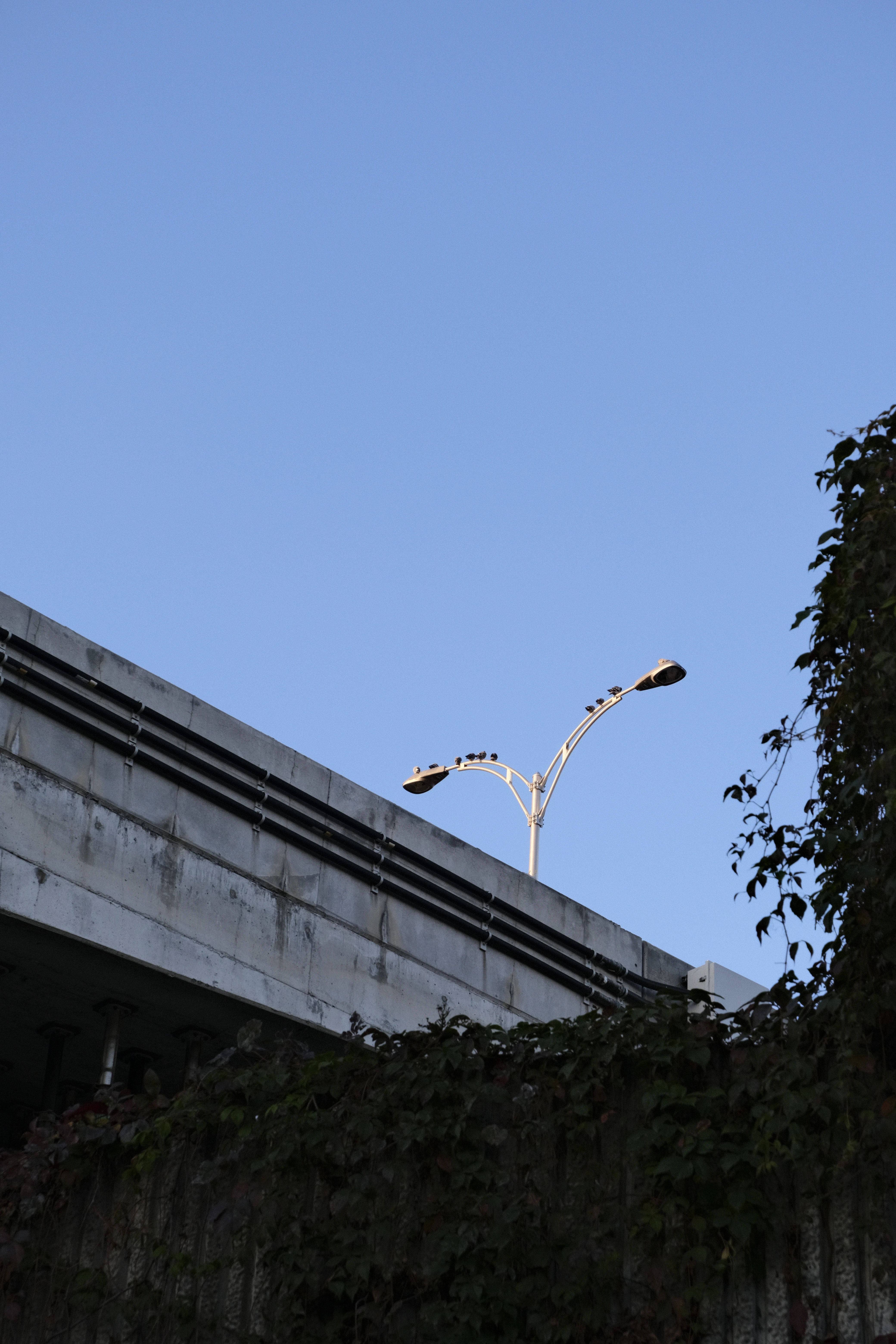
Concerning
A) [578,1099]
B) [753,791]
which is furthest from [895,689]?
[578,1099]

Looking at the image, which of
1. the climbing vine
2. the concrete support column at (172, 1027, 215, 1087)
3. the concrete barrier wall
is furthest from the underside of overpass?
the climbing vine

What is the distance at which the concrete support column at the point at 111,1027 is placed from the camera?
1109cm

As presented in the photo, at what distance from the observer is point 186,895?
11.0 meters

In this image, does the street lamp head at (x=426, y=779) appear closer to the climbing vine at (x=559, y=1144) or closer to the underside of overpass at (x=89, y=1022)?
the underside of overpass at (x=89, y=1022)

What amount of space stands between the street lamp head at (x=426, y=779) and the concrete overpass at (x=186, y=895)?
7231 mm

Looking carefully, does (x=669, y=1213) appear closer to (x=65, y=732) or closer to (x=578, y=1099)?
(x=578, y=1099)

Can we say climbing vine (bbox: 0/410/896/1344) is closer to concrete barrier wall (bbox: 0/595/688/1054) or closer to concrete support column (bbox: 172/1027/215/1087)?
concrete barrier wall (bbox: 0/595/688/1054)

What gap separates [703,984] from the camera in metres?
15.6

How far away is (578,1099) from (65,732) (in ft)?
19.8

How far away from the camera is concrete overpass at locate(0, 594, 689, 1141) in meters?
10.4

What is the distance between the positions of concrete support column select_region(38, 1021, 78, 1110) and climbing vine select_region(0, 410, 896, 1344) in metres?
4.93

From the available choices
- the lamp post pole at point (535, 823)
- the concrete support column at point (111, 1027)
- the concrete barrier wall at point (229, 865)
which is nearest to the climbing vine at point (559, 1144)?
the concrete barrier wall at point (229, 865)

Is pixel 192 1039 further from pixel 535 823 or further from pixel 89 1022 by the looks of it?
pixel 535 823

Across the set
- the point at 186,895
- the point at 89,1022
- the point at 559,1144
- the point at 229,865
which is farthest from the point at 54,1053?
the point at 559,1144
